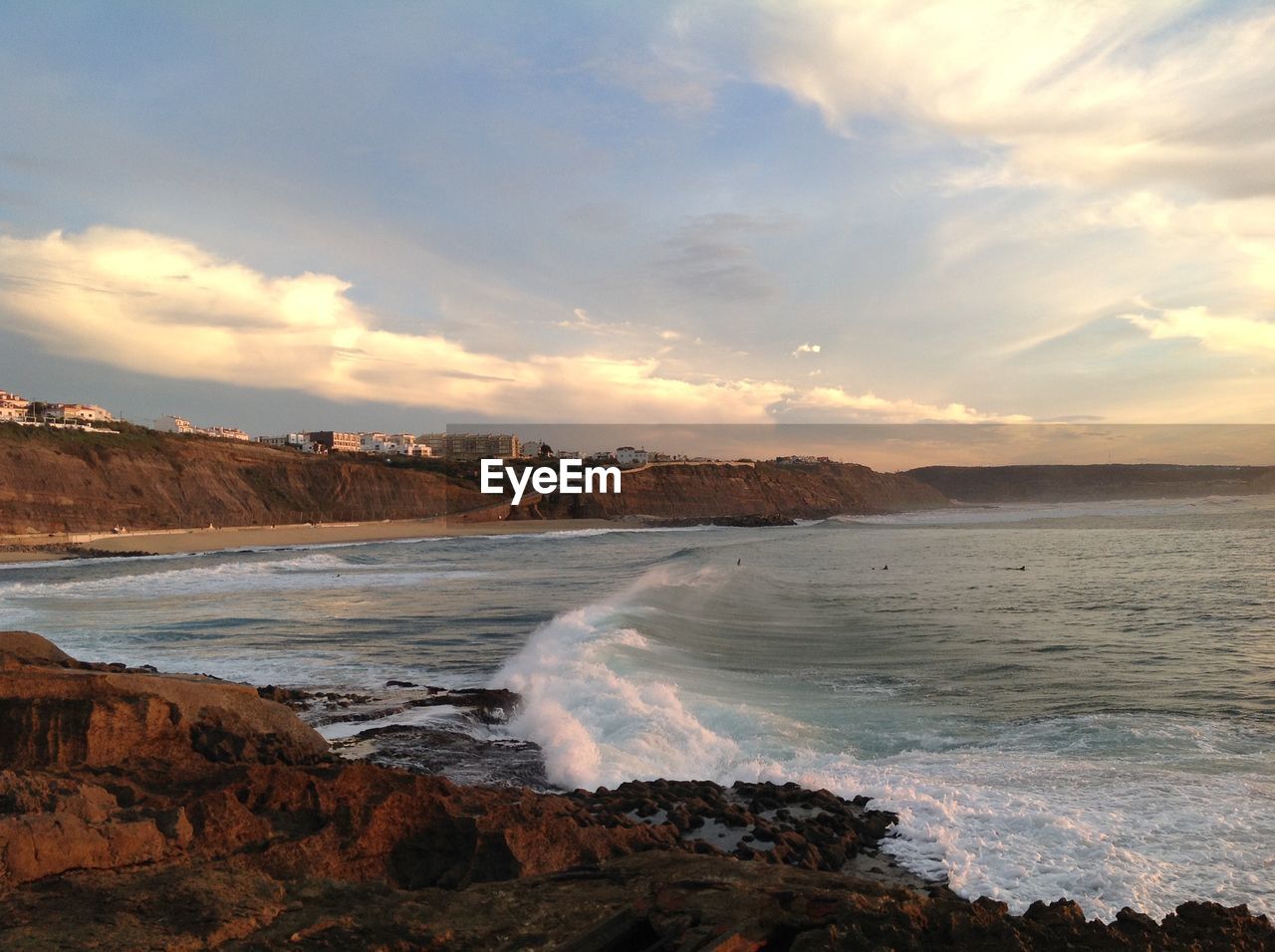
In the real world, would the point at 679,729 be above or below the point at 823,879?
below

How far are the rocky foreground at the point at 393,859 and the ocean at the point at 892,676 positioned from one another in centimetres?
103

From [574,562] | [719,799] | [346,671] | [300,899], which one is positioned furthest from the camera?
[574,562]

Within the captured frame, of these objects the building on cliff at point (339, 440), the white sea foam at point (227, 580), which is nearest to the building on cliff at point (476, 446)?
the building on cliff at point (339, 440)

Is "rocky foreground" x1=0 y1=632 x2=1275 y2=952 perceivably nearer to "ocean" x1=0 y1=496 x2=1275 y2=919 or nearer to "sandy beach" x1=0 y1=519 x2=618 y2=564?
"ocean" x1=0 y1=496 x2=1275 y2=919

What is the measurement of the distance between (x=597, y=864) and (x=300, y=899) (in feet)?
5.42

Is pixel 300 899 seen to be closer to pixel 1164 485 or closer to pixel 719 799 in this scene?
pixel 719 799

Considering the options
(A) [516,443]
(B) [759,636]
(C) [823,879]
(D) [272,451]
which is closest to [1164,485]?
(A) [516,443]

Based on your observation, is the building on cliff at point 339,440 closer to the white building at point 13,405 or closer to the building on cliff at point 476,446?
the building on cliff at point 476,446

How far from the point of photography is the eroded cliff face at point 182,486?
50656mm

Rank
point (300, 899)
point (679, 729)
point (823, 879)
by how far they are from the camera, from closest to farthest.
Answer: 1. point (300, 899)
2. point (823, 879)
3. point (679, 729)

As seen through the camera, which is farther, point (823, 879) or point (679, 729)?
point (679, 729)

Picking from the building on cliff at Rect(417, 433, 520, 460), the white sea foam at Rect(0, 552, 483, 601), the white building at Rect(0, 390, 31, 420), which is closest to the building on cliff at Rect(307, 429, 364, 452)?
the building on cliff at Rect(417, 433, 520, 460)

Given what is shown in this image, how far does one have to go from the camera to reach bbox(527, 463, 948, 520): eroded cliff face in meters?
102

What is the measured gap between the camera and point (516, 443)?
156000mm
